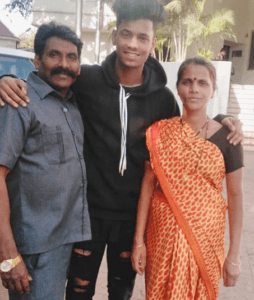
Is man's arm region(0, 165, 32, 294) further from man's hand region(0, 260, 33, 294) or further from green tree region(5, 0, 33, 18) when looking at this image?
green tree region(5, 0, 33, 18)

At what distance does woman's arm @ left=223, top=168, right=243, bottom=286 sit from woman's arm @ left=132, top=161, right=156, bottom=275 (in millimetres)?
426

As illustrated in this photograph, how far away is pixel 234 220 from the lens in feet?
6.33

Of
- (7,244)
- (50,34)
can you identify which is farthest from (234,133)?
(7,244)

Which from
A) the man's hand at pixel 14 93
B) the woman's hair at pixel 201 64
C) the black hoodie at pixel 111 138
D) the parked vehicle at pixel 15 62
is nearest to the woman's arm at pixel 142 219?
the black hoodie at pixel 111 138

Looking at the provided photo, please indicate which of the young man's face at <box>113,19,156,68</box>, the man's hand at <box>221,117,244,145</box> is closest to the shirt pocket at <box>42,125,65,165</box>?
the young man's face at <box>113,19,156,68</box>

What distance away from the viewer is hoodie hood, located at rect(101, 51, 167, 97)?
212cm

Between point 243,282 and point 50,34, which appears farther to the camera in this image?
point 243,282

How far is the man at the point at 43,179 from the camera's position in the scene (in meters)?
1.64

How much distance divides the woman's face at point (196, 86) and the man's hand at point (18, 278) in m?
1.16

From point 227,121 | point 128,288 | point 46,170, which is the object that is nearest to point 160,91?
point 227,121

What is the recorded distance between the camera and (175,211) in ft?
→ 6.17

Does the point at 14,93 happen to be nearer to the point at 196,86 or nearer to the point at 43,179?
the point at 43,179

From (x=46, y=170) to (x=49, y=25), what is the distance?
765 millimetres

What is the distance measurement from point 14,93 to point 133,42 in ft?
2.47
